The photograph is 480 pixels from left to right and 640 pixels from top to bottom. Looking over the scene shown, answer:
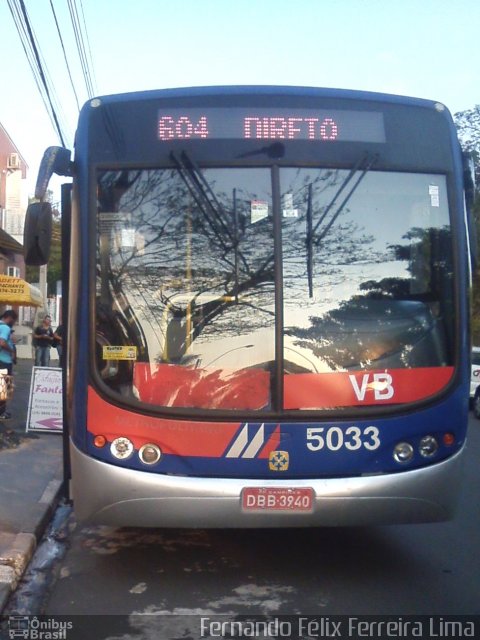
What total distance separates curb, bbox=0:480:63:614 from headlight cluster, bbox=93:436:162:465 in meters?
1.19

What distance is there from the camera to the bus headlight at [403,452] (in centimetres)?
582

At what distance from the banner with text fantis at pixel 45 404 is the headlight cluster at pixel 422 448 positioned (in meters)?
7.72

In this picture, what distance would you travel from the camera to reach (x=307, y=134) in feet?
20.1

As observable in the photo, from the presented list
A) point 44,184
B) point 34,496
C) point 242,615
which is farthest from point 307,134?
point 34,496

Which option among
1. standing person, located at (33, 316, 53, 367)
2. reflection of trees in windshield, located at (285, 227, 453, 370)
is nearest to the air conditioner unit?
standing person, located at (33, 316, 53, 367)

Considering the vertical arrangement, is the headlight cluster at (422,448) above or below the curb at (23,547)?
above

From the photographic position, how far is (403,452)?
5.84m

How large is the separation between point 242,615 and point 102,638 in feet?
3.02

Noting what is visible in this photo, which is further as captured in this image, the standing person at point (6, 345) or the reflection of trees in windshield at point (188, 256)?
the standing person at point (6, 345)

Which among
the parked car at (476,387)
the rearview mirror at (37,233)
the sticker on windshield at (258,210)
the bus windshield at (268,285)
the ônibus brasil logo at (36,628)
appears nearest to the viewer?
the ônibus brasil logo at (36,628)

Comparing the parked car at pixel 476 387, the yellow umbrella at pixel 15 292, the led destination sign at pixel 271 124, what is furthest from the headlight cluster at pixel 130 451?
the parked car at pixel 476 387

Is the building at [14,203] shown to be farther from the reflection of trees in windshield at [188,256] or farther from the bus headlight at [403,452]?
the bus headlight at [403,452]

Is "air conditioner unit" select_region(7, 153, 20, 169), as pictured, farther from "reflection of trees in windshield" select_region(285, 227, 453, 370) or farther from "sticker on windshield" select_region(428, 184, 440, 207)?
"reflection of trees in windshield" select_region(285, 227, 453, 370)

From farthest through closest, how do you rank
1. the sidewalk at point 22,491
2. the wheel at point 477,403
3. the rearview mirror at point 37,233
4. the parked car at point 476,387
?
the parked car at point 476,387 < the wheel at point 477,403 < the sidewalk at point 22,491 < the rearview mirror at point 37,233
